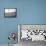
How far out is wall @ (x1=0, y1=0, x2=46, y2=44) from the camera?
4.02 metres

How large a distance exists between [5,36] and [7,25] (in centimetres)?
37

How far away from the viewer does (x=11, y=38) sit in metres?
3.81

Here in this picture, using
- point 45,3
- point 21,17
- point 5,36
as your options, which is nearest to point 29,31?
point 21,17

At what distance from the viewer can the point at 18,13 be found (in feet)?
13.2

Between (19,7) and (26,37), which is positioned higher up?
(19,7)

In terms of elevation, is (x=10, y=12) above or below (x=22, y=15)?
above

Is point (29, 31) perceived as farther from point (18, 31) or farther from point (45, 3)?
point (45, 3)

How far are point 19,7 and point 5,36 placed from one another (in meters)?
1.07

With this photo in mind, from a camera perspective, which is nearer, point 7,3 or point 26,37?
point 26,37

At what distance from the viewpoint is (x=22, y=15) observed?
4.04 meters

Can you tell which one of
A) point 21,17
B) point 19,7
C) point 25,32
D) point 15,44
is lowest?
point 15,44

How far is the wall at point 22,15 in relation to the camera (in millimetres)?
4016

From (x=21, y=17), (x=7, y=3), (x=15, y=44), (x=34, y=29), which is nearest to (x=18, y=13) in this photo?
(x=21, y=17)

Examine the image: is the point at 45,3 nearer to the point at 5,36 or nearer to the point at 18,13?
the point at 18,13
